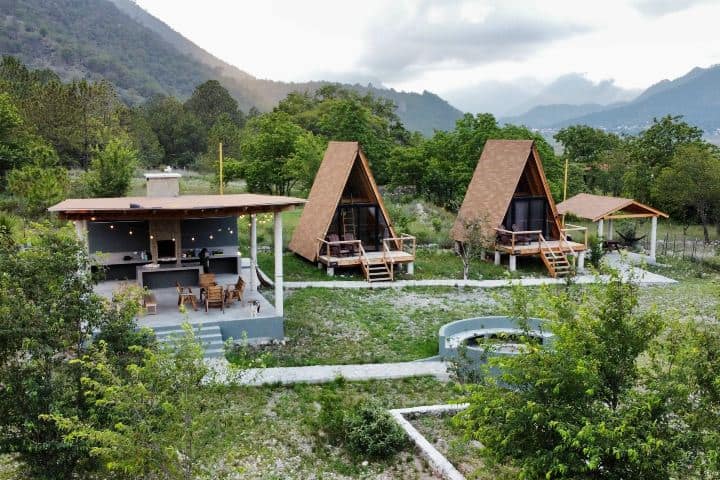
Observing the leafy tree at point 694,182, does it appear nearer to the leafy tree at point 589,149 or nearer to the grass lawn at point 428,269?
the grass lawn at point 428,269

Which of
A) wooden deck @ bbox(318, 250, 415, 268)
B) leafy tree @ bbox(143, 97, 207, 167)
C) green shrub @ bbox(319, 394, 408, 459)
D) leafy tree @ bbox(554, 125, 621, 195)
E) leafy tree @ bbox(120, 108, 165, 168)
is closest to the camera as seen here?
green shrub @ bbox(319, 394, 408, 459)

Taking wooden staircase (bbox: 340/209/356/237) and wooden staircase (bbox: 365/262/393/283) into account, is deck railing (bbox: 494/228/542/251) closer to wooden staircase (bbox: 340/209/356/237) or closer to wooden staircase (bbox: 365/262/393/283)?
wooden staircase (bbox: 365/262/393/283)

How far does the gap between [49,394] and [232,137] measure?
2123 inches

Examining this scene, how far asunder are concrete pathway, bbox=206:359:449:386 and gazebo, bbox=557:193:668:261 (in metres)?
15.0

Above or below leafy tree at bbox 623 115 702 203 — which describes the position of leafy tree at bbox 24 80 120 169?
above

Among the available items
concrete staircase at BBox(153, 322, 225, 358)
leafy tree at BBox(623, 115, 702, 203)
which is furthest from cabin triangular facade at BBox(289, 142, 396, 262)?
leafy tree at BBox(623, 115, 702, 203)

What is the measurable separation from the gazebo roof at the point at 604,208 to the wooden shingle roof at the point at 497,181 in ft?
7.59

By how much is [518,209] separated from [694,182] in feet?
46.8

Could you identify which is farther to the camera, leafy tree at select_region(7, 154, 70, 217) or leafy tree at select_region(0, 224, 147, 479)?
leafy tree at select_region(7, 154, 70, 217)

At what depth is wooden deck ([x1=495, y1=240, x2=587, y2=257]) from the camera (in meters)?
23.8

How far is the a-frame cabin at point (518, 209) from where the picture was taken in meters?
24.0

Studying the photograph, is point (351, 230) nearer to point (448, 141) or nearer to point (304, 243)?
point (304, 243)

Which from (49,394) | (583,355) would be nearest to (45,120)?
(49,394)

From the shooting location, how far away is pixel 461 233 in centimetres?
2592
